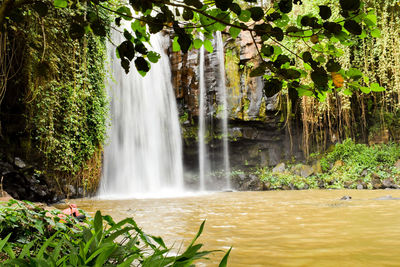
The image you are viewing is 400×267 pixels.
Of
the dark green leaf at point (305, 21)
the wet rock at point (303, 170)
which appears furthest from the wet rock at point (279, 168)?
the dark green leaf at point (305, 21)

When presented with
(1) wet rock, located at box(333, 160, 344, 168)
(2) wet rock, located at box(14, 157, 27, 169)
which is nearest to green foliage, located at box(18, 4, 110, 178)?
(2) wet rock, located at box(14, 157, 27, 169)

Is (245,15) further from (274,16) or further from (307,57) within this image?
(307,57)

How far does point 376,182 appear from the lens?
9578 mm


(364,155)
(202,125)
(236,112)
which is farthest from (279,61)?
(202,125)

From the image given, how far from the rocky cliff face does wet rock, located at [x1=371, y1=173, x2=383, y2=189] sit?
12.2ft

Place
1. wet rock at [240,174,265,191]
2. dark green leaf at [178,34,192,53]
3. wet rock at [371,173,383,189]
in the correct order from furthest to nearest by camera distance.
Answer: wet rock at [240,174,265,191], wet rock at [371,173,383,189], dark green leaf at [178,34,192,53]

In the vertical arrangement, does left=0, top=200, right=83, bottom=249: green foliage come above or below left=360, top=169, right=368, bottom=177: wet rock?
above

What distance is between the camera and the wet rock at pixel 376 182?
30.8 feet

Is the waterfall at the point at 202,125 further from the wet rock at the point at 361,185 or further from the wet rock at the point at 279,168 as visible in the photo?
the wet rock at the point at 361,185

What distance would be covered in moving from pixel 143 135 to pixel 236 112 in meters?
4.14

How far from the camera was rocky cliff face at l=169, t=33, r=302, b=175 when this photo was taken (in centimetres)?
1270

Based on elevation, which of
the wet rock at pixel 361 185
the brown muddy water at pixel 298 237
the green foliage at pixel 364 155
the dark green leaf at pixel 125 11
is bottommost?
the wet rock at pixel 361 185

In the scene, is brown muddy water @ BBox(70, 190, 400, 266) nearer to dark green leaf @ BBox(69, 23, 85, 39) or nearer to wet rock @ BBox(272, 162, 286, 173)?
dark green leaf @ BBox(69, 23, 85, 39)

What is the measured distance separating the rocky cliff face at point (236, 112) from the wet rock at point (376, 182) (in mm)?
3716
